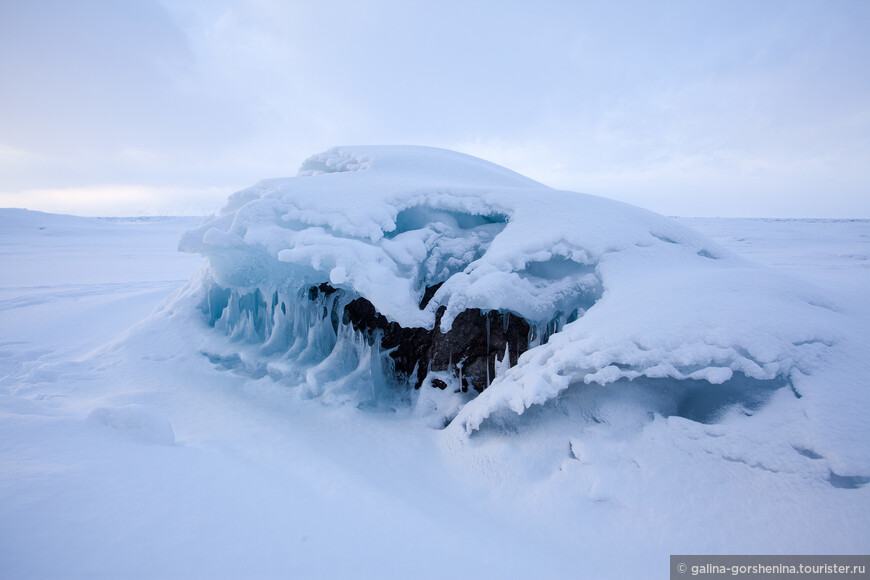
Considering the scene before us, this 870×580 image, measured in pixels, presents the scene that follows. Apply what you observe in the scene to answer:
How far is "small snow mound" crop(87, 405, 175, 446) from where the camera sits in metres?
2.74

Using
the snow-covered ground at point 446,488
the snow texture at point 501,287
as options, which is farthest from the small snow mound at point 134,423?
the snow texture at point 501,287

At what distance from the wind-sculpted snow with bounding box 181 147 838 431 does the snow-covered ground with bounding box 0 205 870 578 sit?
12.7 inches

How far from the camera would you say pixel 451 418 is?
3990 millimetres

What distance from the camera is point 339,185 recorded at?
5242mm

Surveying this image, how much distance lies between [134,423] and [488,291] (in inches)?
117

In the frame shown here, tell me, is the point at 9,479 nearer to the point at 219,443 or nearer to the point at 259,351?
the point at 219,443

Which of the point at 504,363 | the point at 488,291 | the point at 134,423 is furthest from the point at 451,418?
the point at 134,423

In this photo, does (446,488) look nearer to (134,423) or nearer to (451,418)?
(451,418)

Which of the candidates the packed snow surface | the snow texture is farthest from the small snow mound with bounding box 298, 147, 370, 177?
the packed snow surface

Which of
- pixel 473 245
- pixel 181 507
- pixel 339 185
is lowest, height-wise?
pixel 181 507

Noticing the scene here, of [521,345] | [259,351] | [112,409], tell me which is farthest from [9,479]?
[521,345]

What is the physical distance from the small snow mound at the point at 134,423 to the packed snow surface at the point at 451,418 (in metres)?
0.02

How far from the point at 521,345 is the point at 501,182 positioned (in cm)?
304

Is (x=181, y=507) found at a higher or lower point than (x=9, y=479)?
lower
